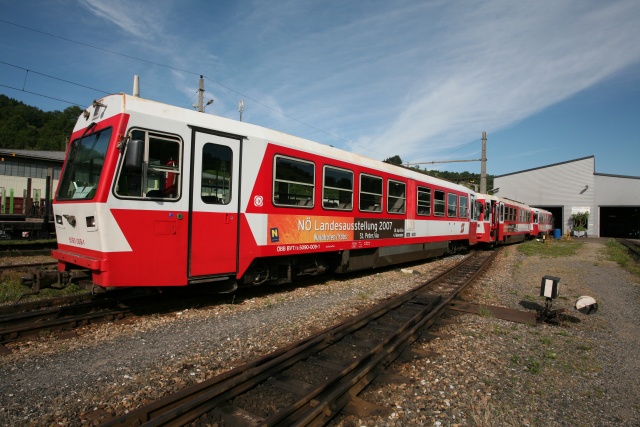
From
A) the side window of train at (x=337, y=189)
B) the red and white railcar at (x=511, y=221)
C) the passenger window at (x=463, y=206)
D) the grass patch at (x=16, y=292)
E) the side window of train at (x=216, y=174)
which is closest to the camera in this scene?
the side window of train at (x=216, y=174)

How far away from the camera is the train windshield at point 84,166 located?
18.0 ft

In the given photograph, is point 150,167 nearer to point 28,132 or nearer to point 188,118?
point 188,118

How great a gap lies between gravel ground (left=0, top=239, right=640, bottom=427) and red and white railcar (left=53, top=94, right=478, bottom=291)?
0.89m

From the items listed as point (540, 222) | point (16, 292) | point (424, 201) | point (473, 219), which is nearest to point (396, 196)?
point (424, 201)

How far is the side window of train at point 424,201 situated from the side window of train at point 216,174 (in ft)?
25.4

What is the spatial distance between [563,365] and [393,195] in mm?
6873

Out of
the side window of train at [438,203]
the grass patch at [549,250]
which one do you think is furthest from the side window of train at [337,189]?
the grass patch at [549,250]

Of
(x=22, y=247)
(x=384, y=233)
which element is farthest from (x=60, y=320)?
(x=22, y=247)

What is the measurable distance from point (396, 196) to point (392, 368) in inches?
289

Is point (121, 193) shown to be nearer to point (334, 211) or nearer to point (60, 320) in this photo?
point (60, 320)

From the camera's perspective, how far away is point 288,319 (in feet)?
20.1

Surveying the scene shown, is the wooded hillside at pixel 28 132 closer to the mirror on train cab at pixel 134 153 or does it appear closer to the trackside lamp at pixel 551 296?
the mirror on train cab at pixel 134 153

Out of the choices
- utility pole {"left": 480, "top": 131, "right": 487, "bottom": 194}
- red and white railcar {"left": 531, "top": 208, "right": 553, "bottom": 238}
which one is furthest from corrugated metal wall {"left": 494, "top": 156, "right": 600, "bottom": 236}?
utility pole {"left": 480, "top": 131, "right": 487, "bottom": 194}

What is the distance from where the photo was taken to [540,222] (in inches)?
1499
